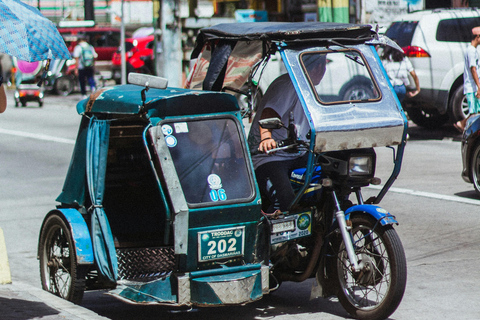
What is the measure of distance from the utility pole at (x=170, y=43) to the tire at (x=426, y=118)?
744 centimetres

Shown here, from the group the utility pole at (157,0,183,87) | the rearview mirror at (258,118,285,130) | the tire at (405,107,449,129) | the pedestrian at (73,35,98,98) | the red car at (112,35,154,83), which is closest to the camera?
the rearview mirror at (258,118,285,130)

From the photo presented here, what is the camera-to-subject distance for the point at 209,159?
5535mm

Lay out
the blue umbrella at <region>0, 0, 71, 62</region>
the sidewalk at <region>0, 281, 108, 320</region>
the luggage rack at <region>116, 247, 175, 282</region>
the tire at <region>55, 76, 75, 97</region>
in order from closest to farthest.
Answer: the blue umbrella at <region>0, 0, 71, 62</region>
the sidewalk at <region>0, 281, 108, 320</region>
the luggage rack at <region>116, 247, 175, 282</region>
the tire at <region>55, 76, 75, 97</region>

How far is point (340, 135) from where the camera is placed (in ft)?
17.8

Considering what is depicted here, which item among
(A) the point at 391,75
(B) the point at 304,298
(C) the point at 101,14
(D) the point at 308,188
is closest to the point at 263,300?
(B) the point at 304,298

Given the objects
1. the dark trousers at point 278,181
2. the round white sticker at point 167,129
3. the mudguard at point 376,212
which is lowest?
the mudguard at point 376,212

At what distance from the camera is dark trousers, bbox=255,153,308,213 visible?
567 cm

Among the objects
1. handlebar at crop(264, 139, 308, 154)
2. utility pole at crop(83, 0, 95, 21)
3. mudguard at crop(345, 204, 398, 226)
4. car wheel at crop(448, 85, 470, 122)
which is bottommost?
car wheel at crop(448, 85, 470, 122)

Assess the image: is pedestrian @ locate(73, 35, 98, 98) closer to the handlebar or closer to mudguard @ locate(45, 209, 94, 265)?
mudguard @ locate(45, 209, 94, 265)

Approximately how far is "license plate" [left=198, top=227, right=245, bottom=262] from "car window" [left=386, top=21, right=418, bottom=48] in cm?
1095

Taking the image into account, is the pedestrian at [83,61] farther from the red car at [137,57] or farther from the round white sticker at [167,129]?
the round white sticker at [167,129]

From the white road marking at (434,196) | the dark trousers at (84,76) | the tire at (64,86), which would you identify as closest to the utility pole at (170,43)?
the dark trousers at (84,76)

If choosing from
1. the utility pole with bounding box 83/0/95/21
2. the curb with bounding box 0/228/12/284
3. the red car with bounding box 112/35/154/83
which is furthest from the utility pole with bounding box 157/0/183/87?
the curb with bounding box 0/228/12/284

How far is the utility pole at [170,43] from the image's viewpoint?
74.9 feet
